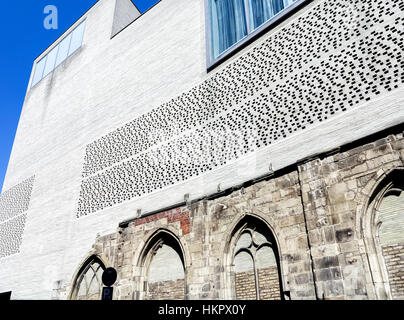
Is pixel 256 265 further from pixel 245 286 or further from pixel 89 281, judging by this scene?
pixel 89 281

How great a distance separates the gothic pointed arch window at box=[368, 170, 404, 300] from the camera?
586 cm

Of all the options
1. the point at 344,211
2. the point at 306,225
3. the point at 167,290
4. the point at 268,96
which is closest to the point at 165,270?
the point at 167,290

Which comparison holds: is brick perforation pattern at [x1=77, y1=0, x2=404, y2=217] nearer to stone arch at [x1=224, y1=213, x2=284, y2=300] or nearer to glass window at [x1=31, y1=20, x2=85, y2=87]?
stone arch at [x1=224, y1=213, x2=284, y2=300]

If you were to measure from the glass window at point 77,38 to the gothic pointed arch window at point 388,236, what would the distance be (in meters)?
19.9

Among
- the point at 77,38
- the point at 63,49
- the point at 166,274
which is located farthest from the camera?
the point at 63,49

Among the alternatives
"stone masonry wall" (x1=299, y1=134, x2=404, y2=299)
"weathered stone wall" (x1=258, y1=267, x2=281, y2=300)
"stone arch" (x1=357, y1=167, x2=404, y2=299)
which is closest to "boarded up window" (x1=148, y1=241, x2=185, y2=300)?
"weathered stone wall" (x1=258, y1=267, x2=281, y2=300)

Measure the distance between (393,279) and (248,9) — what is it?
381 inches

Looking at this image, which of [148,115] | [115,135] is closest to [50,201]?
[115,135]

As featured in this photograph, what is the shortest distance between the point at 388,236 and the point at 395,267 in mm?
557

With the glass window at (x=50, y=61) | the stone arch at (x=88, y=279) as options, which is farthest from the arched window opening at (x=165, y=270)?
the glass window at (x=50, y=61)

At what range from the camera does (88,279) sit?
12141mm

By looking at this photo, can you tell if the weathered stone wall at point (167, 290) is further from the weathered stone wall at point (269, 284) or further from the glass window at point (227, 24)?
the glass window at point (227, 24)

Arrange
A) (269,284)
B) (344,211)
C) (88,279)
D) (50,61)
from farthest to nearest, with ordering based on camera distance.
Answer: (50,61) < (88,279) < (269,284) < (344,211)
